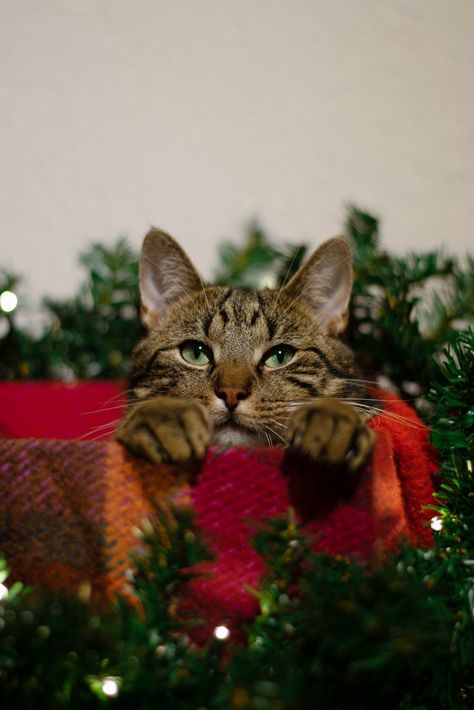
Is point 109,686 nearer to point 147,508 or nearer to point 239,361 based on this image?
point 147,508

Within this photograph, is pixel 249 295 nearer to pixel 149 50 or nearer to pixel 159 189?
pixel 159 189

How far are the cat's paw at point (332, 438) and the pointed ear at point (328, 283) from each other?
448mm

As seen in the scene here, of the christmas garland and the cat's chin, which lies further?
the cat's chin

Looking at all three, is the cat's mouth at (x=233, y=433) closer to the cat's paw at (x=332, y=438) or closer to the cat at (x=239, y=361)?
the cat at (x=239, y=361)

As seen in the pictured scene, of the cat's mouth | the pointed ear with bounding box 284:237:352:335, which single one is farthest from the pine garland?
the pointed ear with bounding box 284:237:352:335

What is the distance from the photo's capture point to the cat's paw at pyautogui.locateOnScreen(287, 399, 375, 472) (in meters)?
0.49

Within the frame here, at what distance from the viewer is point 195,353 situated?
88 centimetres

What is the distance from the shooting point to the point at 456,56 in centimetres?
123

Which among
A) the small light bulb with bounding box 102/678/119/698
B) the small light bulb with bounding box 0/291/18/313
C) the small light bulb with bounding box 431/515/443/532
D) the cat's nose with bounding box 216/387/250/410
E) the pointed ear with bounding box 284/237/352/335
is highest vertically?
the small light bulb with bounding box 0/291/18/313

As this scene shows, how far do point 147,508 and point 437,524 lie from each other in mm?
337

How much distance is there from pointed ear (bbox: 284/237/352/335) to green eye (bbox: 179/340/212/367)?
0.20 metres

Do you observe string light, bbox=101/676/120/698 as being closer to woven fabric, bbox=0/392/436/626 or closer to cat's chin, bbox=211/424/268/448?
woven fabric, bbox=0/392/436/626

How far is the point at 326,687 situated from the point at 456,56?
1.30 meters

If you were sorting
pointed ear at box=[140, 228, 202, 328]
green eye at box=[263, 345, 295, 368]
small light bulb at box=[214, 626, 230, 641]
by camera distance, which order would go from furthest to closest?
pointed ear at box=[140, 228, 202, 328], green eye at box=[263, 345, 295, 368], small light bulb at box=[214, 626, 230, 641]
